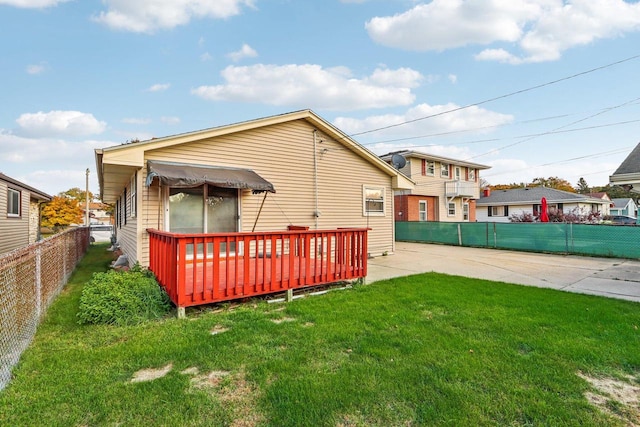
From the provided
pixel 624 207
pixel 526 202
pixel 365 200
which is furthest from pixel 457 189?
pixel 624 207

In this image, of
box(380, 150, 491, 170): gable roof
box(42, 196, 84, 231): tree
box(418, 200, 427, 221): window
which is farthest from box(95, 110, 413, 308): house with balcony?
box(42, 196, 84, 231): tree

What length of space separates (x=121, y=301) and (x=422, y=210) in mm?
20013

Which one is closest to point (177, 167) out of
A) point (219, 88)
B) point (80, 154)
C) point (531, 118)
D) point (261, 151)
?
point (261, 151)

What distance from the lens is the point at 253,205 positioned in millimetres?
7766

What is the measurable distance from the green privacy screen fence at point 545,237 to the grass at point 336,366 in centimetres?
731

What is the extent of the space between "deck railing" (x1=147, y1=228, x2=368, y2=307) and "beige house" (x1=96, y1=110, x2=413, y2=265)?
0.97m

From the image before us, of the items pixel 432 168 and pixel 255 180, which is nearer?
pixel 255 180

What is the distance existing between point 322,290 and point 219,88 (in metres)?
11.6

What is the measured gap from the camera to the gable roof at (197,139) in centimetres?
596

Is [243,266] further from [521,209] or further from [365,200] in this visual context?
[521,209]

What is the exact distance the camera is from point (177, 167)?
644cm

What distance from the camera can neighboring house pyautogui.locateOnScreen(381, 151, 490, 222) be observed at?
2053 cm

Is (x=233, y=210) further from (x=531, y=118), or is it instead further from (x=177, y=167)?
(x=531, y=118)

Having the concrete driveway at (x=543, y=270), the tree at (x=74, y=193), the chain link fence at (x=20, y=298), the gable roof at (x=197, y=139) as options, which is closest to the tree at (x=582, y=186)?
the concrete driveway at (x=543, y=270)
